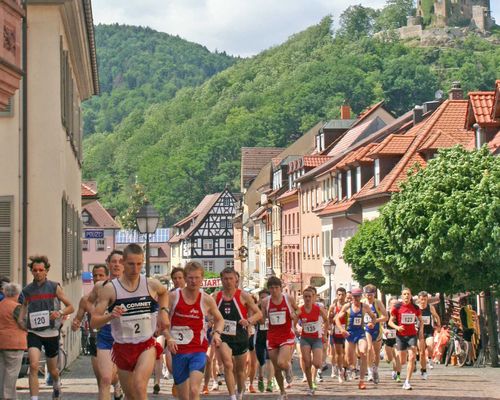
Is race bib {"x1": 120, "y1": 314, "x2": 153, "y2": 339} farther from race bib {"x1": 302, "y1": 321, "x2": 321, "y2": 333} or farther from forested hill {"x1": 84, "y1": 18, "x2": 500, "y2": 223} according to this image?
forested hill {"x1": 84, "y1": 18, "x2": 500, "y2": 223}

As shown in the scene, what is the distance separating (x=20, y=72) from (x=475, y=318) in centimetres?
2364

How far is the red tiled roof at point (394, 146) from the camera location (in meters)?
51.9

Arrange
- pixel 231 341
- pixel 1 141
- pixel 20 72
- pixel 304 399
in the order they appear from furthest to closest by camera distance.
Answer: pixel 1 141, pixel 304 399, pixel 231 341, pixel 20 72

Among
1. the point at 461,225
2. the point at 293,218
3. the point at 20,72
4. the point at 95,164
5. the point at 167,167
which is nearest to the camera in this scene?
the point at 20,72

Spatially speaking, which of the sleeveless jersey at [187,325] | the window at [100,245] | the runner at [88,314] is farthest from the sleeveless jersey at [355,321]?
the window at [100,245]

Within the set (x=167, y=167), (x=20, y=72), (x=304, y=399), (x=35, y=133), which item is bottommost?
(x=304, y=399)

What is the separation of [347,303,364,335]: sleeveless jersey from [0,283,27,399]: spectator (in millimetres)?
8471

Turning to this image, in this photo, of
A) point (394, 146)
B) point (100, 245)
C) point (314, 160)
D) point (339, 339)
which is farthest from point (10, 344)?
point (100, 245)

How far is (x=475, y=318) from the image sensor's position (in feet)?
106

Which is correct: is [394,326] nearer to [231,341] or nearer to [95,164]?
[231,341]

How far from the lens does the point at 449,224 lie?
103ft

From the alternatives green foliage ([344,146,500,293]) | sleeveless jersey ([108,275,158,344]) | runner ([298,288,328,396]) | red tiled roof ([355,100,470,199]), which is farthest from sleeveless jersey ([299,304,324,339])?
red tiled roof ([355,100,470,199])

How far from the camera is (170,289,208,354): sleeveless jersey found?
14008 mm

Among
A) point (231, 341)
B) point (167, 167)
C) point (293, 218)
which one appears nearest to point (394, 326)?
point (231, 341)
